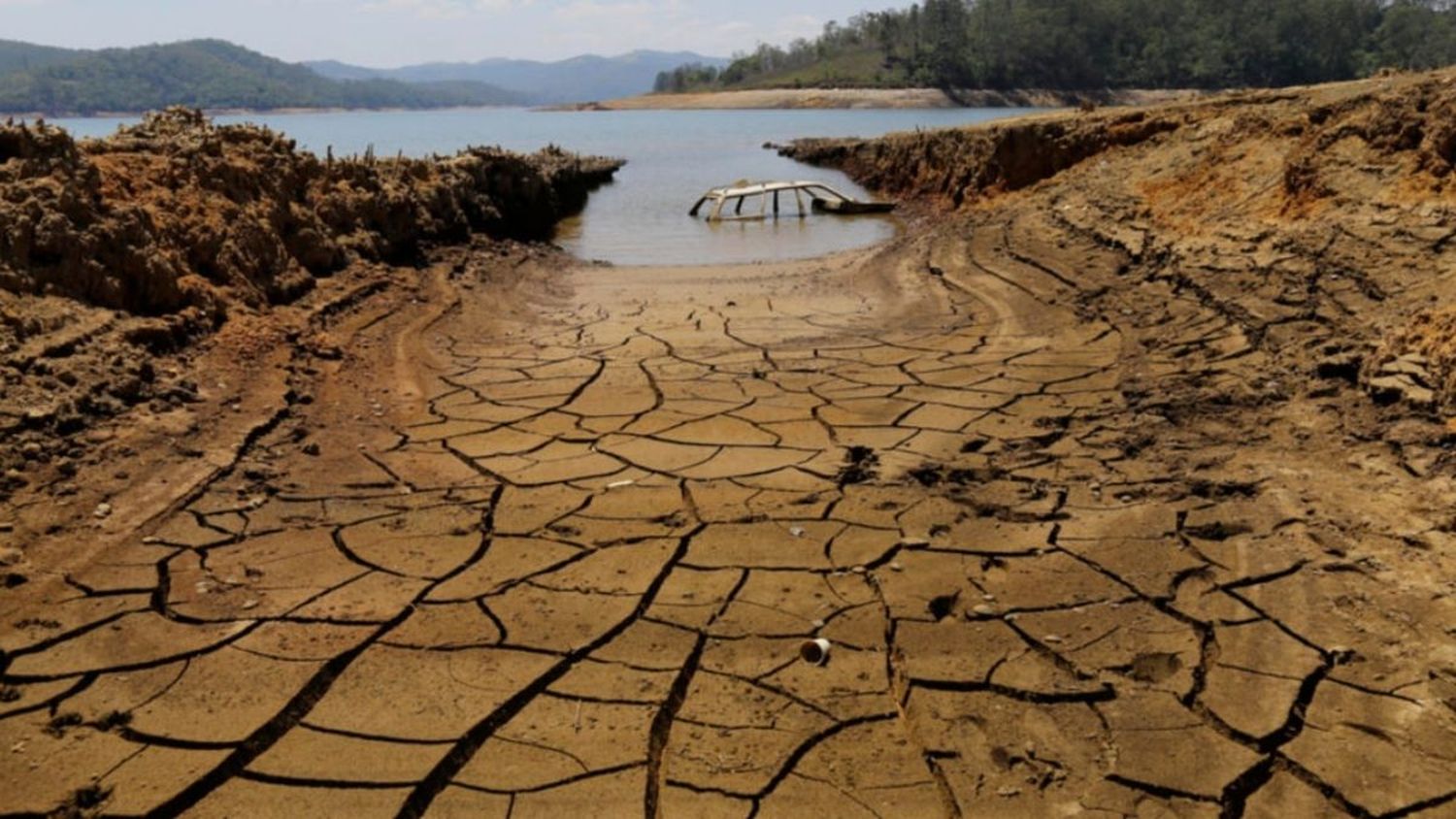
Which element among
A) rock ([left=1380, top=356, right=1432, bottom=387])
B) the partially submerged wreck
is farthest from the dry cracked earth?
the partially submerged wreck

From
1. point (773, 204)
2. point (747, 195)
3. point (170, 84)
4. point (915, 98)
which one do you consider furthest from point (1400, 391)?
point (170, 84)

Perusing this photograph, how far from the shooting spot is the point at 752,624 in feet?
11.5

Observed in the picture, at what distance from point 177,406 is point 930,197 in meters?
15.3

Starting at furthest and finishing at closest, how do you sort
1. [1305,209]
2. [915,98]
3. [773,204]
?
1. [915,98]
2. [773,204]
3. [1305,209]

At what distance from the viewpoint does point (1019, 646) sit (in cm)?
332

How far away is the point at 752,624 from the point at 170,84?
5083 inches

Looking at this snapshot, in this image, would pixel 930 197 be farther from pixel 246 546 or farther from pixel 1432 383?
pixel 246 546

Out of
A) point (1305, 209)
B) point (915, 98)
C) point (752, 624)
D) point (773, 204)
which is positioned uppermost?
point (915, 98)

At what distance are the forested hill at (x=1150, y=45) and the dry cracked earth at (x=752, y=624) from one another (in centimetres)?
8146

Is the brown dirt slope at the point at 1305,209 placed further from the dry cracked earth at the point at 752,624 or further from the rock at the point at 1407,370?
the dry cracked earth at the point at 752,624

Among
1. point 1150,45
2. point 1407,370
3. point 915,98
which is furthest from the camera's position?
point 1150,45

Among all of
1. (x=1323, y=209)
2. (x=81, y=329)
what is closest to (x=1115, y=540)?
(x=1323, y=209)

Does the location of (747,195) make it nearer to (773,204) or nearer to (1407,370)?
(773,204)

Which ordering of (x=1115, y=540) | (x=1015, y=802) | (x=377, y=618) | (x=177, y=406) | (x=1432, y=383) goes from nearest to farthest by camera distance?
(x=1015, y=802) < (x=377, y=618) < (x=1115, y=540) < (x=1432, y=383) < (x=177, y=406)
